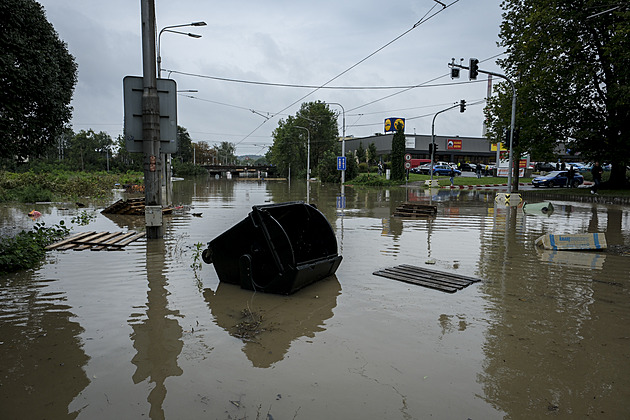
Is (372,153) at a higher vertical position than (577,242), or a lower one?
higher

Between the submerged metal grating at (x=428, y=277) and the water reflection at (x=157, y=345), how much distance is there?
11.7ft

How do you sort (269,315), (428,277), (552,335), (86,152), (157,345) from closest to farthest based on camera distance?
1. (157,345)
2. (552,335)
3. (269,315)
4. (428,277)
5. (86,152)

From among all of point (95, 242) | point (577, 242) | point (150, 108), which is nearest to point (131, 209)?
point (95, 242)

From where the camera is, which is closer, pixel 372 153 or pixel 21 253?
pixel 21 253

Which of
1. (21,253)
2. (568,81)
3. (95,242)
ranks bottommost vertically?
(95,242)

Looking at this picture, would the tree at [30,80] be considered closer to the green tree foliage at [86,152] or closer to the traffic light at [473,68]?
the traffic light at [473,68]

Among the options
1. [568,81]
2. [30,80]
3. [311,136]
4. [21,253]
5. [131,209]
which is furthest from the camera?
[311,136]

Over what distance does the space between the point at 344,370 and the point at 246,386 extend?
0.89 meters

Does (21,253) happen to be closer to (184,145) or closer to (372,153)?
(372,153)

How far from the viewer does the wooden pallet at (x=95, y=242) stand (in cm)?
926

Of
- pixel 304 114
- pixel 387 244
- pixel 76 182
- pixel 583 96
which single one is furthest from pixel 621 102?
pixel 304 114

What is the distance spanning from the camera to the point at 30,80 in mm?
8719

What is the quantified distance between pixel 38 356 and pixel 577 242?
10.0 metres

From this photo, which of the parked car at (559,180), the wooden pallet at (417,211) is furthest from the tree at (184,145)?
the wooden pallet at (417,211)
